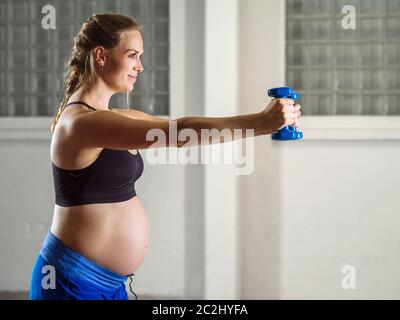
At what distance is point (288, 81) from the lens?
113 inches

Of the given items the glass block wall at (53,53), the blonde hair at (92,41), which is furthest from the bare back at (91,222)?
the glass block wall at (53,53)

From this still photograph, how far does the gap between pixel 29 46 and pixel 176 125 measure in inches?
90.1

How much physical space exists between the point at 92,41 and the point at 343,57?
6.41 ft

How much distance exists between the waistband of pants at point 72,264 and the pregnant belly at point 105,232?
0.6 inches

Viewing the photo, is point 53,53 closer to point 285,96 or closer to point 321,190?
point 321,190

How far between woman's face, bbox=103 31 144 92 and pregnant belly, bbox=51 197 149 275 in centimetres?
29

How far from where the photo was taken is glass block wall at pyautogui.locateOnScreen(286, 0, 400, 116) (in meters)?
2.84

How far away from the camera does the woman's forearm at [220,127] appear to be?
104 centimetres

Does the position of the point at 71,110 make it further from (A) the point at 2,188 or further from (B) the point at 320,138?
(A) the point at 2,188

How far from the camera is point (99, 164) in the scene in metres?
1.13

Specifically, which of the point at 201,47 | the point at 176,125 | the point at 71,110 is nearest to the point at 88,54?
the point at 71,110

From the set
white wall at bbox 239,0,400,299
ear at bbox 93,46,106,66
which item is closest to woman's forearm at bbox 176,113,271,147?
ear at bbox 93,46,106,66

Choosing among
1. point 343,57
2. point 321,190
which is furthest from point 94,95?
point 343,57

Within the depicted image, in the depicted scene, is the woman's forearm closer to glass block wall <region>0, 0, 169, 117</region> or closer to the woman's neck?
the woman's neck
